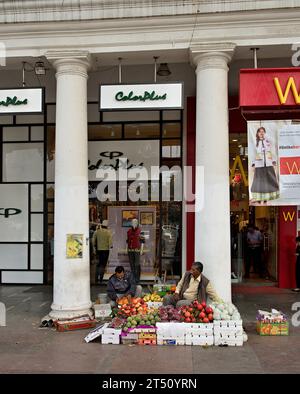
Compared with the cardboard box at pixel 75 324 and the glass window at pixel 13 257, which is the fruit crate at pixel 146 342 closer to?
the cardboard box at pixel 75 324

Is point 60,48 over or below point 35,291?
over

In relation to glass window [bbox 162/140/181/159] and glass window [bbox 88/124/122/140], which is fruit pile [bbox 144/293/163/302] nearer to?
glass window [bbox 162/140/181/159]

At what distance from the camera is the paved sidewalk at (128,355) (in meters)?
6.32

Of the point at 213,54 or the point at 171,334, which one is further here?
the point at 213,54

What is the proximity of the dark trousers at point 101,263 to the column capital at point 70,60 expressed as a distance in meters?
5.16

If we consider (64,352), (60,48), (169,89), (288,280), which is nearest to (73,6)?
(60,48)

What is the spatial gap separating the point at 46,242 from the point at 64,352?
6.11m

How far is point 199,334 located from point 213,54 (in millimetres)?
5111

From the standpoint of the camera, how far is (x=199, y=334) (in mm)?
7391

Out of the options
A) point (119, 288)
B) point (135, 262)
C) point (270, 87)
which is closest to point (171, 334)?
point (119, 288)

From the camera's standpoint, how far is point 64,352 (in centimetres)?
700

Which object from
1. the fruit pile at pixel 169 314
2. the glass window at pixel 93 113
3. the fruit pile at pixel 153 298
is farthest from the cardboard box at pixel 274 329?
the glass window at pixel 93 113

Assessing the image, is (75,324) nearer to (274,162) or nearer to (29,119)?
(274,162)

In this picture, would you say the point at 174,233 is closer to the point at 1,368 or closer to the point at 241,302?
the point at 241,302
